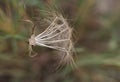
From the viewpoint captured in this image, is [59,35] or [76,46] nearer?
[59,35]

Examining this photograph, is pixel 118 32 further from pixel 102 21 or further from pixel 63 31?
pixel 63 31

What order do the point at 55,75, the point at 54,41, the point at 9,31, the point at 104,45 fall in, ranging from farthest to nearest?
the point at 104,45, the point at 55,75, the point at 9,31, the point at 54,41

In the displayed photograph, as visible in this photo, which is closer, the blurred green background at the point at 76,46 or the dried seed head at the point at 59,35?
the dried seed head at the point at 59,35

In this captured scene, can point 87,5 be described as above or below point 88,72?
above

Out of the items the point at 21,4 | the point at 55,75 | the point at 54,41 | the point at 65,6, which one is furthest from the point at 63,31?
the point at 65,6

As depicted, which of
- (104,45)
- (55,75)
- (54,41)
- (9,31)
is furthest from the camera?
(104,45)

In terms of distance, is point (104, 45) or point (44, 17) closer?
point (44, 17)

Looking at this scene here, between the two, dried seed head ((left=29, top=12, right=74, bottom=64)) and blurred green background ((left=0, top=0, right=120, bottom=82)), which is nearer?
dried seed head ((left=29, top=12, right=74, bottom=64))

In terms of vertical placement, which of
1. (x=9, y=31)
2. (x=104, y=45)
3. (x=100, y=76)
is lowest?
(x=100, y=76)
